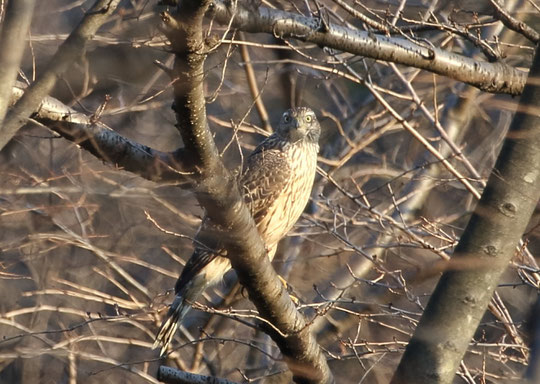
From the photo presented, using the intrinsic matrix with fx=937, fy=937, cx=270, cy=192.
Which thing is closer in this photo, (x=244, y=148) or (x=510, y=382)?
(x=510, y=382)

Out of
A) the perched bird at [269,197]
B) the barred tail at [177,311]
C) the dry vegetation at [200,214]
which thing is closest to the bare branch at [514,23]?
the dry vegetation at [200,214]

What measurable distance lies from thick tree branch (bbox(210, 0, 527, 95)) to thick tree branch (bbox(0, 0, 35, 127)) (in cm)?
119

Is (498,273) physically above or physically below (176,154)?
below

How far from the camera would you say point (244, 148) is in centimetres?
805

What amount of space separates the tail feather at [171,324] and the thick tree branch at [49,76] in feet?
8.98

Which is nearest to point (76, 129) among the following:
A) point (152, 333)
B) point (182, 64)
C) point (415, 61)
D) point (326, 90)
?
point (182, 64)

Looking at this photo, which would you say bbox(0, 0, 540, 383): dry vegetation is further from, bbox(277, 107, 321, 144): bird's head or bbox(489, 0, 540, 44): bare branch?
Result: bbox(489, 0, 540, 44): bare branch

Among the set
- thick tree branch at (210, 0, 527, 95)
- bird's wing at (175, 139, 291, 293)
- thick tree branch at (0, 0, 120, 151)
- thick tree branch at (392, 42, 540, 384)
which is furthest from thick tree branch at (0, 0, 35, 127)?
bird's wing at (175, 139, 291, 293)

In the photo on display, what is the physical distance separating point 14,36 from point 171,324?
320 centimetres

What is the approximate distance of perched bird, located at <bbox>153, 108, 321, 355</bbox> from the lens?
567cm

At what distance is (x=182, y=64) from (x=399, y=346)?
3059 millimetres

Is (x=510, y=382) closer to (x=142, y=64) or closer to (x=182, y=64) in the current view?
(x=182, y=64)

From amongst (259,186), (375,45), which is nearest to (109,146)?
(375,45)

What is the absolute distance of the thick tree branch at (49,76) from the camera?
109 inches
